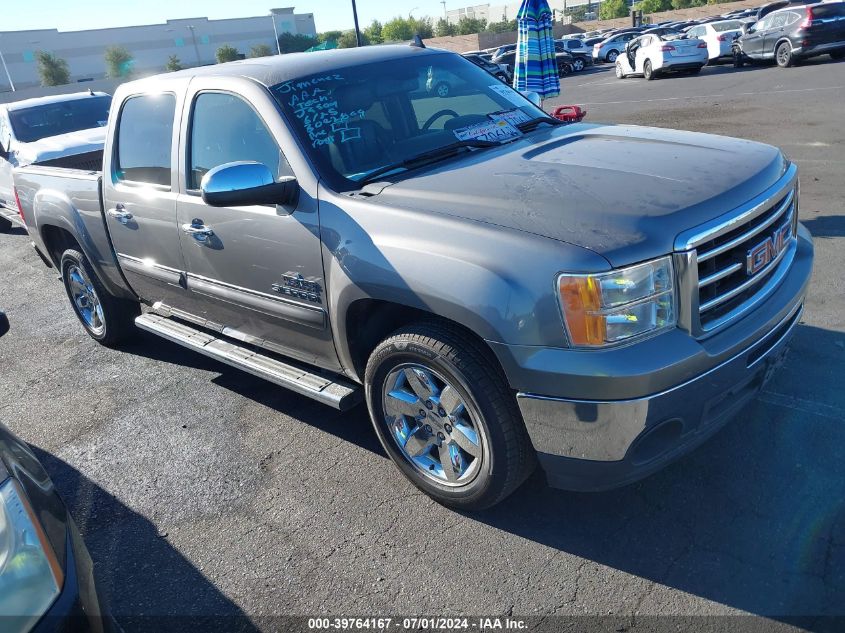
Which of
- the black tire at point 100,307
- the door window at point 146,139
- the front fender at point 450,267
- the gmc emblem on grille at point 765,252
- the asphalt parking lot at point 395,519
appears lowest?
the asphalt parking lot at point 395,519

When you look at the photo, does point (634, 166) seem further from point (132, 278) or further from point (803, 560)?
point (132, 278)

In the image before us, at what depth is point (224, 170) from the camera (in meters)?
3.15

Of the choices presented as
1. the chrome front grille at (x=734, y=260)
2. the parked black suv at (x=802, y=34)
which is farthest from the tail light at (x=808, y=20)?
the chrome front grille at (x=734, y=260)

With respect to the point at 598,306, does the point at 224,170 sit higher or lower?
higher

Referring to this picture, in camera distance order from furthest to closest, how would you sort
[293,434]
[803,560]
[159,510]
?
[293,434], [159,510], [803,560]

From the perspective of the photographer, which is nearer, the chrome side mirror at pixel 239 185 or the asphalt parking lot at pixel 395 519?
the asphalt parking lot at pixel 395 519

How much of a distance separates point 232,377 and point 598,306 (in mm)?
3155

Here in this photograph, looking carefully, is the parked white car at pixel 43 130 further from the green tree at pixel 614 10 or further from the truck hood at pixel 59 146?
the green tree at pixel 614 10

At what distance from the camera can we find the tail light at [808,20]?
19.3 metres

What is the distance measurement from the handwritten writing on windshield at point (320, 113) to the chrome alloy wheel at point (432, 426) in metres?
1.22

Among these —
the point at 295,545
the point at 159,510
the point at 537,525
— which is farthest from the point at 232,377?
the point at 537,525

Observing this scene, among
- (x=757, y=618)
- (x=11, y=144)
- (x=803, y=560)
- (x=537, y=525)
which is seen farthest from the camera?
(x=11, y=144)

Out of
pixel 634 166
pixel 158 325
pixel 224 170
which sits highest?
pixel 224 170

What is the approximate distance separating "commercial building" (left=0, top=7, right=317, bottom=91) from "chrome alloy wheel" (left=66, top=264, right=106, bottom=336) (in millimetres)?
83888
